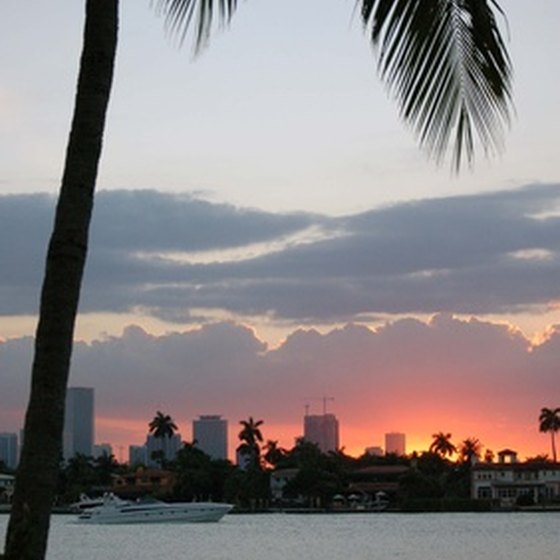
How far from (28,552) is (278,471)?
182 meters

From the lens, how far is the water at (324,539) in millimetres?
88062

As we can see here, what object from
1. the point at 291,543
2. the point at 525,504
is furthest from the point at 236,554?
the point at 525,504

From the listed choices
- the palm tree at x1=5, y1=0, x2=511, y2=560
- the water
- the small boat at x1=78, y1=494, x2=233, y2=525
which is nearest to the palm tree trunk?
the palm tree at x1=5, y1=0, x2=511, y2=560

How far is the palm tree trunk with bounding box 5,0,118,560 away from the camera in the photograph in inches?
340

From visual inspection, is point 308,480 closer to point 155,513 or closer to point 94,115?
point 155,513

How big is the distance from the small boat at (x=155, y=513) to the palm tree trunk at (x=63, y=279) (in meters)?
126

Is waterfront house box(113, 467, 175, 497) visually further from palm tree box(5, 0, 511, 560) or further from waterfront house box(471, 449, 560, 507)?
palm tree box(5, 0, 511, 560)

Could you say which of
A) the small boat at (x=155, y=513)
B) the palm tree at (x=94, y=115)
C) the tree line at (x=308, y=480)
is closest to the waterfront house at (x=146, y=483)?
the tree line at (x=308, y=480)

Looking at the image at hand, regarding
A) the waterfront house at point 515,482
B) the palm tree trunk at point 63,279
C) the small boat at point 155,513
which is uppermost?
the waterfront house at point 515,482

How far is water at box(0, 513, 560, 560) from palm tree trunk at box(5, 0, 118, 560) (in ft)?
248

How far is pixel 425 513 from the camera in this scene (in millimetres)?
167625

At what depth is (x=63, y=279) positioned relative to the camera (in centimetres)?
890

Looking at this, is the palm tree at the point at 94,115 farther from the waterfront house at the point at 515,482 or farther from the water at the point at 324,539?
the waterfront house at the point at 515,482

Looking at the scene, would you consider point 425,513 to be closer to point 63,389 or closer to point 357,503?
point 357,503
